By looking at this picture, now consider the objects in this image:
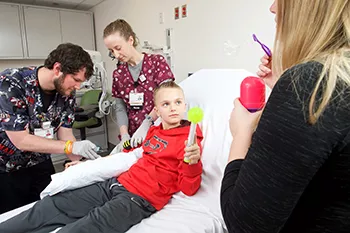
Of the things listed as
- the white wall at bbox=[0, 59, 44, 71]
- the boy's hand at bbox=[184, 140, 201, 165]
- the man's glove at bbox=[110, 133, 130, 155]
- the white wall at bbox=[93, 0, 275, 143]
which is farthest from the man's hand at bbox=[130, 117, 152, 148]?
the white wall at bbox=[0, 59, 44, 71]

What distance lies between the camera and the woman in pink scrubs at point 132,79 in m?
1.68

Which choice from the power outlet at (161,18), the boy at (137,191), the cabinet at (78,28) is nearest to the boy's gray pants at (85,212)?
the boy at (137,191)

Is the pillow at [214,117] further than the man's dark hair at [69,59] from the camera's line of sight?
No

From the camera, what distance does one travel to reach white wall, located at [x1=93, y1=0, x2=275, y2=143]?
1830mm

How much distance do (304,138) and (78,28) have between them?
14.3 feet

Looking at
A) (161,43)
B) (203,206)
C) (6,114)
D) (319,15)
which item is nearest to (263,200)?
(319,15)

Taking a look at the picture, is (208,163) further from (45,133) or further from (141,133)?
(45,133)

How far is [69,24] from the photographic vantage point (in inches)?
156

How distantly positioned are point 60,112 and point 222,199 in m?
1.37

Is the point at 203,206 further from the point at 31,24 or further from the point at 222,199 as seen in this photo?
the point at 31,24

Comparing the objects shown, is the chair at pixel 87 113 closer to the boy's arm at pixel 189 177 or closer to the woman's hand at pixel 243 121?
the boy's arm at pixel 189 177

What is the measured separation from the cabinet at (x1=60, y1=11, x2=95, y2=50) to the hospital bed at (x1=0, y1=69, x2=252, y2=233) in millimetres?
3039

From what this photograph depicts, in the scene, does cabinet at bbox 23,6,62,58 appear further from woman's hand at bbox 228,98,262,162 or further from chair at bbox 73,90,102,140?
woman's hand at bbox 228,98,262,162

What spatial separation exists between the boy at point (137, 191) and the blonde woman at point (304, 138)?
564 mm
